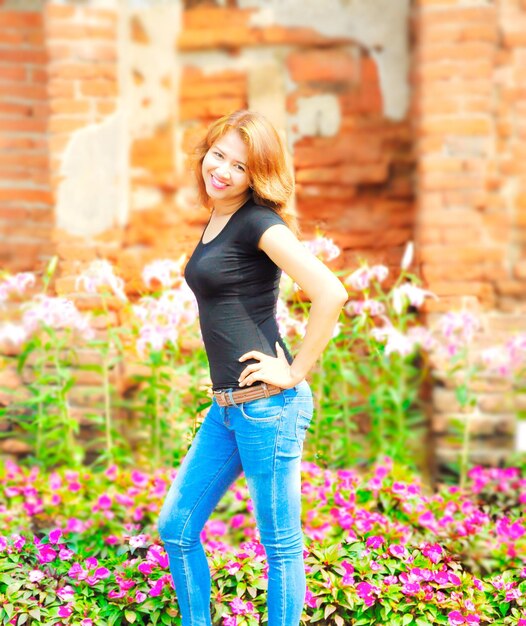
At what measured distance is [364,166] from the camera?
4391 millimetres

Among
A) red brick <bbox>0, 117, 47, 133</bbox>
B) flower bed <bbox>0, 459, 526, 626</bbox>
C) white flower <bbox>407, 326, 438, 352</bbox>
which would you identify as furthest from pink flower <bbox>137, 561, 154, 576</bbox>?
red brick <bbox>0, 117, 47, 133</bbox>

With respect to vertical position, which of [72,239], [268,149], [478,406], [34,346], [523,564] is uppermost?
[268,149]

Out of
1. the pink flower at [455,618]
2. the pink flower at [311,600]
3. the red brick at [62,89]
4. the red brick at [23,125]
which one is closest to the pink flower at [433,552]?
the pink flower at [455,618]

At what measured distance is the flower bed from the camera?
8.54ft

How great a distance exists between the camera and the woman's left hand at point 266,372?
212cm

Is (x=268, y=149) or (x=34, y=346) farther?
(x=34, y=346)

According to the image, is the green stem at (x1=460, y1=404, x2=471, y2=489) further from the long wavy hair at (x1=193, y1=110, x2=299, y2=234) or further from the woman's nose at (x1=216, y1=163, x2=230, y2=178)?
the woman's nose at (x1=216, y1=163, x2=230, y2=178)

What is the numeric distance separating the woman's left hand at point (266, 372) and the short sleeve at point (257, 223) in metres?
0.28

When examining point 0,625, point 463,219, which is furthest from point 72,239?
point 0,625

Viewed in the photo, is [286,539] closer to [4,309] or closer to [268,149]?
[268,149]

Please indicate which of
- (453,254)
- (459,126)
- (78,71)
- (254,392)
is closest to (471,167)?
(459,126)

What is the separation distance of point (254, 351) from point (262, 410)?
0.50 feet

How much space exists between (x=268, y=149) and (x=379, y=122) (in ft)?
7.84

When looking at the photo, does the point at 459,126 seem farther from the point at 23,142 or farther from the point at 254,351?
the point at 254,351
